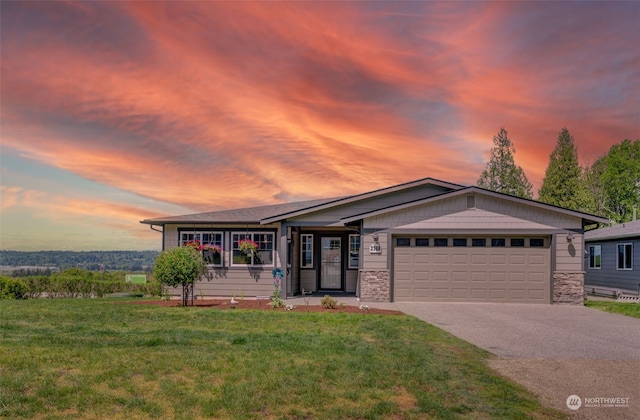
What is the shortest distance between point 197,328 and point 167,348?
2579mm

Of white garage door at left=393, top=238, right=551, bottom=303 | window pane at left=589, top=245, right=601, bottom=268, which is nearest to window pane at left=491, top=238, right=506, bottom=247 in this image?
white garage door at left=393, top=238, right=551, bottom=303

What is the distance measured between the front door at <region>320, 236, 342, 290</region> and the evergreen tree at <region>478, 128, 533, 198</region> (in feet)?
85.7

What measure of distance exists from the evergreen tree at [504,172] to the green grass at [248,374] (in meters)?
36.0

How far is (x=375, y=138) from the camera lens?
2020cm

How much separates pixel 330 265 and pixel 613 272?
46.7 ft

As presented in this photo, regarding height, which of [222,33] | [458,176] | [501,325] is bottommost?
[501,325]

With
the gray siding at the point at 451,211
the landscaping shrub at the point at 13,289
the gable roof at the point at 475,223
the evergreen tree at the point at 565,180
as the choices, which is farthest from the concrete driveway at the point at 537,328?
the evergreen tree at the point at 565,180

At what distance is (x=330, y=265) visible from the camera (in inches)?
868

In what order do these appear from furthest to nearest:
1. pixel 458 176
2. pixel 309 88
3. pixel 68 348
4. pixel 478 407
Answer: pixel 458 176
pixel 309 88
pixel 68 348
pixel 478 407

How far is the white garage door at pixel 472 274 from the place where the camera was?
17844mm

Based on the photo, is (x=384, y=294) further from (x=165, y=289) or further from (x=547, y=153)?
(x=547, y=153)

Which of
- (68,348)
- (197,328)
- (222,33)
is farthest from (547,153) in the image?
(68,348)

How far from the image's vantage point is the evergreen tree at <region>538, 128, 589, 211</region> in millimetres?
45781

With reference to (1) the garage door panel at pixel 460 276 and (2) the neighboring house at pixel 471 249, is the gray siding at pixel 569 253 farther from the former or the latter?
(1) the garage door panel at pixel 460 276
